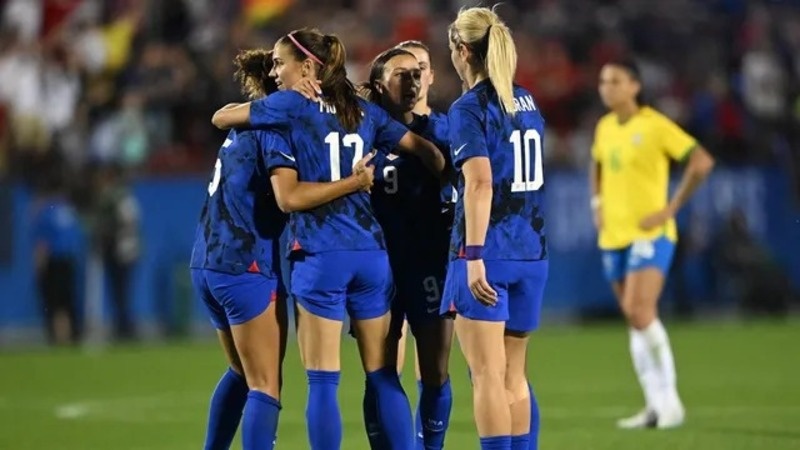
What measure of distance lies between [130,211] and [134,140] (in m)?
1.30

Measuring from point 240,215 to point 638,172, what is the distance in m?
4.94

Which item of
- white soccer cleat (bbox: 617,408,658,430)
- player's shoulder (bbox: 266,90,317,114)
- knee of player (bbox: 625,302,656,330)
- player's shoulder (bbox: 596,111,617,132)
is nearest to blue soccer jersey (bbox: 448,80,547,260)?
player's shoulder (bbox: 266,90,317,114)

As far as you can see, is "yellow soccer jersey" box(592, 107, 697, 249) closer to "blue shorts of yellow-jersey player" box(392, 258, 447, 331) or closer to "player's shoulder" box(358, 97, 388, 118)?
"blue shorts of yellow-jersey player" box(392, 258, 447, 331)

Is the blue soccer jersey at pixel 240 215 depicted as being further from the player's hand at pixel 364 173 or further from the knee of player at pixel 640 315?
the knee of player at pixel 640 315

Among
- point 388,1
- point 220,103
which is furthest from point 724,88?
point 220,103

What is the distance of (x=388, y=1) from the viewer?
24.7 m

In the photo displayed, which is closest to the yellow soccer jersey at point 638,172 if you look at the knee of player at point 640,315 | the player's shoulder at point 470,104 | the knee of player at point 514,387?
the knee of player at point 640,315

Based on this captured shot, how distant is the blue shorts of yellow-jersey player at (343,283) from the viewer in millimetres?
8711

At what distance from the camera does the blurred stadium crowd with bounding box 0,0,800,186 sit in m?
22.2

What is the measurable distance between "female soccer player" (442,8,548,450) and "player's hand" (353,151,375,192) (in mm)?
467

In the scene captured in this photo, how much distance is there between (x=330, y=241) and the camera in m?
8.77

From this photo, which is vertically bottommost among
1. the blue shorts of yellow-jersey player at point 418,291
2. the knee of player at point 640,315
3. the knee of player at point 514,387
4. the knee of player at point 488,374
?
the knee of player at point 640,315

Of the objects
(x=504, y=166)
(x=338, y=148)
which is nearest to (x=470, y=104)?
(x=504, y=166)

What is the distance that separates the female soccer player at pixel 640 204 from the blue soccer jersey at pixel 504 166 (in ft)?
13.6
